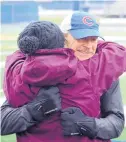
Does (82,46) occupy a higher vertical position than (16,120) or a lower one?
higher

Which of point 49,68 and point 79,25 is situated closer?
point 49,68

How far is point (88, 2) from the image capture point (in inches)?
466

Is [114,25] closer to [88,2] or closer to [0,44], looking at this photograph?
[88,2]

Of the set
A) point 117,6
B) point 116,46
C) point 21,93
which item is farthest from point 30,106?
point 117,6

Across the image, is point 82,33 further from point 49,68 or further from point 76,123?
point 76,123

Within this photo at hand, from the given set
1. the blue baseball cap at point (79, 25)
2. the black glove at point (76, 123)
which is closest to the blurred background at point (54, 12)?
the blue baseball cap at point (79, 25)

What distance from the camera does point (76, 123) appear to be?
141 cm

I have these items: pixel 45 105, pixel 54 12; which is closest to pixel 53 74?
pixel 45 105

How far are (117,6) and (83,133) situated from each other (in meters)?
9.46

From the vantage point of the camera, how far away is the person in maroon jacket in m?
1.37

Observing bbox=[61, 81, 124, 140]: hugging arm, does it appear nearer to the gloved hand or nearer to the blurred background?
the gloved hand

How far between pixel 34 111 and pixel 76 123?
0.51 ft

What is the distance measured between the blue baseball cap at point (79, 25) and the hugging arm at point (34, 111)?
0.75ft

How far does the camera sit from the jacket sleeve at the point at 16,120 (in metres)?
1.41
